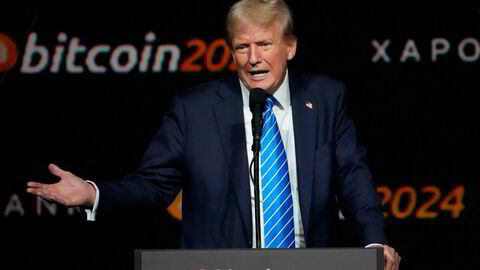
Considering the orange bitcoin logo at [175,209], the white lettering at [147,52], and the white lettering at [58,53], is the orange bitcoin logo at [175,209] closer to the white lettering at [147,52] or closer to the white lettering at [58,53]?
the white lettering at [147,52]

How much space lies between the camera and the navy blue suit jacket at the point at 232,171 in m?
2.77

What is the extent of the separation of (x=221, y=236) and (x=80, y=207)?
48 centimetres

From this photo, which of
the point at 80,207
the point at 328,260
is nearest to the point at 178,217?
the point at 80,207

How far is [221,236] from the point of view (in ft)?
9.23

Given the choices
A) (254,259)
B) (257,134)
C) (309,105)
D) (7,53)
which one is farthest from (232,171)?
(7,53)

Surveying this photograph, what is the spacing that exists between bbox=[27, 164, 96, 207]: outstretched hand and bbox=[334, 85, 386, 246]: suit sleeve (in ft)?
2.52

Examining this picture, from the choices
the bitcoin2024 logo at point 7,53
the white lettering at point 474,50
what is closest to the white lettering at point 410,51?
the white lettering at point 474,50

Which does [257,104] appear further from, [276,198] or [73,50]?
[73,50]

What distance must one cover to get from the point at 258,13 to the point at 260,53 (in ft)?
0.38

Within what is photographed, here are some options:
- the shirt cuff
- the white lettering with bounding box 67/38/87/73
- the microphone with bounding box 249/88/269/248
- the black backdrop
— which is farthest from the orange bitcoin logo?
the microphone with bounding box 249/88/269/248

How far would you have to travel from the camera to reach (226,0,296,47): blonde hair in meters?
2.77

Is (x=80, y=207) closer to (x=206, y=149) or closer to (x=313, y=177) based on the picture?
(x=206, y=149)

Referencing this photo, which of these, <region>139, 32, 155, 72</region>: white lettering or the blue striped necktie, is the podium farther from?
<region>139, 32, 155, 72</region>: white lettering

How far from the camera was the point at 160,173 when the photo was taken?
285 centimetres
